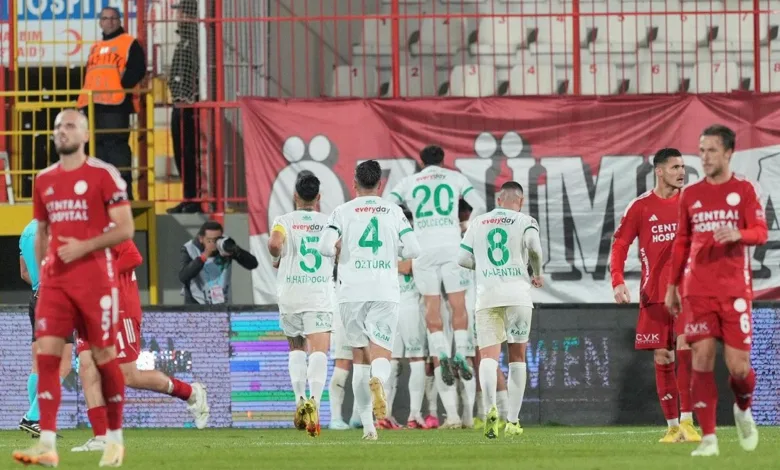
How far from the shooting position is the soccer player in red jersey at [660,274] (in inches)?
460

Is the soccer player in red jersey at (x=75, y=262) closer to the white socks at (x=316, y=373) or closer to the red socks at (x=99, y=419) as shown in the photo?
the red socks at (x=99, y=419)

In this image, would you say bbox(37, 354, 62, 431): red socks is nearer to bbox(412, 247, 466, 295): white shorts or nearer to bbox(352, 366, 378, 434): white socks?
bbox(352, 366, 378, 434): white socks

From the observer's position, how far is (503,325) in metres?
13.0

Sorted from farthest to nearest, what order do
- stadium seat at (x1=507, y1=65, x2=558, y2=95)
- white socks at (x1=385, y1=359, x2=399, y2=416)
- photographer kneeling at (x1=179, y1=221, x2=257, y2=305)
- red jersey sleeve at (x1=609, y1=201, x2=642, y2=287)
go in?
stadium seat at (x1=507, y1=65, x2=558, y2=95), photographer kneeling at (x1=179, y1=221, x2=257, y2=305), white socks at (x1=385, y1=359, x2=399, y2=416), red jersey sleeve at (x1=609, y1=201, x2=642, y2=287)

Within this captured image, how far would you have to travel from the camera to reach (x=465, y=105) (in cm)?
1762

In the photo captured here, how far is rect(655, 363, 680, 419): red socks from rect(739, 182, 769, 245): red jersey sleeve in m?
2.53

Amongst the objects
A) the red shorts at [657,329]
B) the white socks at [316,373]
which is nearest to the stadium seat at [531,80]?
the white socks at [316,373]

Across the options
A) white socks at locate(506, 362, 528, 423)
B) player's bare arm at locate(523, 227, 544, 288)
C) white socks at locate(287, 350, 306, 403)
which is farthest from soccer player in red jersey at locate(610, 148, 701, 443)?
white socks at locate(287, 350, 306, 403)

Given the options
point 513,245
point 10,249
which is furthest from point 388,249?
point 10,249

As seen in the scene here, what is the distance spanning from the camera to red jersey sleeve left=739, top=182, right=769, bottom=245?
30.3 feet

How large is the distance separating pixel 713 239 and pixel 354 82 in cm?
1052

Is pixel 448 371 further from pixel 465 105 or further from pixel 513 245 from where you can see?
pixel 465 105

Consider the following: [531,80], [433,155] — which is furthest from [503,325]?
[531,80]

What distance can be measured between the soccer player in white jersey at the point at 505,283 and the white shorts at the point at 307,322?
48.0 inches
